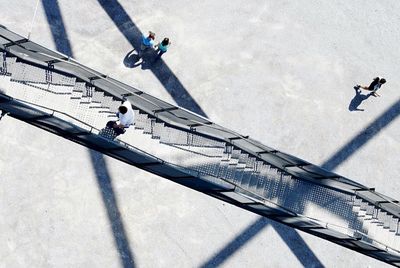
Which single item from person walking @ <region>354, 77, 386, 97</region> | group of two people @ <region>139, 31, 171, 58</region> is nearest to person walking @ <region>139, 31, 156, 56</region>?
group of two people @ <region>139, 31, 171, 58</region>

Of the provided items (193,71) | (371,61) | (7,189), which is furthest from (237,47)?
(7,189)

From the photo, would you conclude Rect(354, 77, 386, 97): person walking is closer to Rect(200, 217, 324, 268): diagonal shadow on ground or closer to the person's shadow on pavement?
Rect(200, 217, 324, 268): diagonal shadow on ground

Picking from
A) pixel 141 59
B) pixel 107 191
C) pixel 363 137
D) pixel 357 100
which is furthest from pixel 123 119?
pixel 357 100

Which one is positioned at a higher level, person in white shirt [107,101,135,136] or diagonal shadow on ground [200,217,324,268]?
person in white shirt [107,101,135,136]

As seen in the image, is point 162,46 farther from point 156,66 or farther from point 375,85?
point 375,85

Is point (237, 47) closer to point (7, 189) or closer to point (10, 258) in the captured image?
point (7, 189)

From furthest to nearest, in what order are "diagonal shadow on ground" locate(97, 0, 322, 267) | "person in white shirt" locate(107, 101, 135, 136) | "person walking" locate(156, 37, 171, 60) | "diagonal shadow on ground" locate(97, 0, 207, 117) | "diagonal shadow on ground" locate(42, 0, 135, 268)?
"diagonal shadow on ground" locate(97, 0, 207, 117) → "person walking" locate(156, 37, 171, 60) → "diagonal shadow on ground" locate(97, 0, 322, 267) → "diagonal shadow on ground" locate(42, 0, 135, 268) → "person in white shirt" locate(107, 101, 135, 136)
